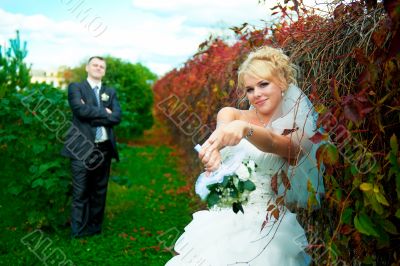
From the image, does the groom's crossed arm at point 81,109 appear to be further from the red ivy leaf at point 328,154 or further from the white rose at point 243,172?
the red ivy leaf at point 328,154

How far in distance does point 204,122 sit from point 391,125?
5.64m

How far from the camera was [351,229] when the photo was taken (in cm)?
203

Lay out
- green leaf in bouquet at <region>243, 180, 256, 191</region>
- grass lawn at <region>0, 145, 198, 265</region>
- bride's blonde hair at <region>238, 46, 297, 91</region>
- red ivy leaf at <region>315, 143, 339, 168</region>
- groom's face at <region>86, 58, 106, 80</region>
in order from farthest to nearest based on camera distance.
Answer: groom's face at <region>86, 58, 106, 80</region> → grass lawn at <region>0, 145, 198, 265</region> → bride's blonde hair at <region>238, 46, 297, 91</region> → green leaf in bouquet at <region>243, 180, 256, 191</region> → red ivy leaf at <region>315, 143, 339, 168</region>

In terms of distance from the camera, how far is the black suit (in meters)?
5.79

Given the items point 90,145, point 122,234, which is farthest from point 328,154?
point 122,234

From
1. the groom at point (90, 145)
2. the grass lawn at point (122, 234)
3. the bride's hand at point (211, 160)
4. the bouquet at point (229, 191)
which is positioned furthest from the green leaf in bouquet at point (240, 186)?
the groom at point (90, 145)

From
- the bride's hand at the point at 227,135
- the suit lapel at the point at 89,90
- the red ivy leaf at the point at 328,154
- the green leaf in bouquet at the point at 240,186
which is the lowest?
the green leaf in bouquet at the point at 240,186

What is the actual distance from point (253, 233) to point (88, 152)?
3.53m

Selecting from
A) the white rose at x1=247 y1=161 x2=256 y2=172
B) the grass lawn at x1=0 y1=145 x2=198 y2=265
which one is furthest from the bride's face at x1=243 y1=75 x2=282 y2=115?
the grass lawn at x1=0 y1=145 x2=198 y2=265

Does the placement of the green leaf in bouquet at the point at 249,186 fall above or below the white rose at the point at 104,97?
below

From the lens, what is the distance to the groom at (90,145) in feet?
19.0

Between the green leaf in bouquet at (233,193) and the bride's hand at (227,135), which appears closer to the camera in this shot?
the bride's hand at (227,135)

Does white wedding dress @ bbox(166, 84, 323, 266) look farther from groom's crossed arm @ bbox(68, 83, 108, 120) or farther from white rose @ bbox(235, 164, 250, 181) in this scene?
groom's crossed arm @ bbox(68, 83, 108, 120)

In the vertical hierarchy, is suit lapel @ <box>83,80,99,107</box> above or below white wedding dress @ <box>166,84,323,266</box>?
above
